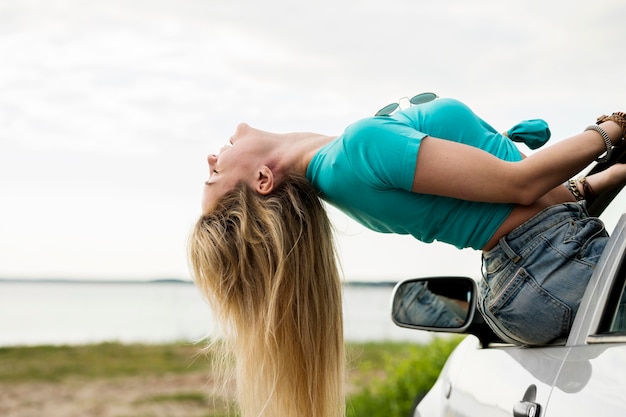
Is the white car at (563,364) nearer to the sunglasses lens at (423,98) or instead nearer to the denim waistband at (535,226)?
the denim waistband at (535,226)

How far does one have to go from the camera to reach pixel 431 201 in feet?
10.2

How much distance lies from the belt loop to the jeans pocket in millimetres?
60

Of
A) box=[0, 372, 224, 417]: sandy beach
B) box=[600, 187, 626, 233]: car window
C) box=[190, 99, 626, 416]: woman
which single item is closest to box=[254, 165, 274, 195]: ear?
box=[190, 99, 626, 416]: woman

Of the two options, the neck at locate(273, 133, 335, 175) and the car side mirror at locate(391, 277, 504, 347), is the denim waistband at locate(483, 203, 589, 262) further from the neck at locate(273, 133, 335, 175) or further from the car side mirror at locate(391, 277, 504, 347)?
the neck at locate(273, 133, 335, 175)

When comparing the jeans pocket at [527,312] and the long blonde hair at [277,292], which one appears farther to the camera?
the long blonde hair at [277,292]

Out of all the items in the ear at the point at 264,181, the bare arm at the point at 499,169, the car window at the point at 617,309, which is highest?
the bare arm at the point at 499,169

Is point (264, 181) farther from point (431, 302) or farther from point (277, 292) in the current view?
point (431, 302)

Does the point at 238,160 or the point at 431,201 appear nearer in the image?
the point at 431,201

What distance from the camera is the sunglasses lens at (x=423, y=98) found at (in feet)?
11.3

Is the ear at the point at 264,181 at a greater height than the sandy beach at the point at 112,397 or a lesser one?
greater

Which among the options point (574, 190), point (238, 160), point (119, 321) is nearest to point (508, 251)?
point (574, 190)

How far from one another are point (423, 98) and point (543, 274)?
1013mm

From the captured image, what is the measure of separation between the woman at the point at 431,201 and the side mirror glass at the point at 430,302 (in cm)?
31

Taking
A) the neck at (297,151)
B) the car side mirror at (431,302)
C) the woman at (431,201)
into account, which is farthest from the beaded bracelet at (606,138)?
the neck at (297,151)
